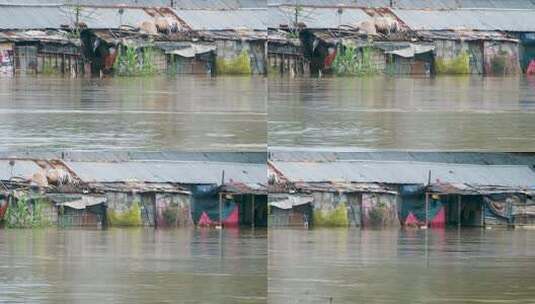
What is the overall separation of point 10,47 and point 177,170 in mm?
877

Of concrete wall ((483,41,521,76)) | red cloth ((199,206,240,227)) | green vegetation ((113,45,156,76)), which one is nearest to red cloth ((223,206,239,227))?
red cloth ((199,206,240,227))

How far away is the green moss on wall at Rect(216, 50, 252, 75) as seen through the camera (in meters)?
6.12

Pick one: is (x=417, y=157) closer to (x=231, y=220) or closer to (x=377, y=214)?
(x=377, y=214)

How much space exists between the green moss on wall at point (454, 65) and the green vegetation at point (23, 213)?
183 centimetres

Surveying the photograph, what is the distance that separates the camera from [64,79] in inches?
237

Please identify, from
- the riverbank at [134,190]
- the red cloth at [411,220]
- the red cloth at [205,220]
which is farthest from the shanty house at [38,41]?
the red cloth at [411,220]

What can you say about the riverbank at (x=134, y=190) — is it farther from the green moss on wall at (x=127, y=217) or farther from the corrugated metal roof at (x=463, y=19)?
the corrugated metal roof at (x=463, y=19)

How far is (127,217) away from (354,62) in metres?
1.20

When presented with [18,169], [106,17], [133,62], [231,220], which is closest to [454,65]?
[231,220]

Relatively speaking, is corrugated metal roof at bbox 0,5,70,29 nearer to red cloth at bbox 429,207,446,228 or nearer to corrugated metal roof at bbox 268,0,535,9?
corrugated metal roof at bbox 268,0,535,9

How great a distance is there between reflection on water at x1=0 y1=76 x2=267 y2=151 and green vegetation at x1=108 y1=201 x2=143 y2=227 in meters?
0.36

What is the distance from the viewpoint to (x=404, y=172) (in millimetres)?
6105

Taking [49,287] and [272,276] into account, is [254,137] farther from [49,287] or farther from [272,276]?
[49,287]

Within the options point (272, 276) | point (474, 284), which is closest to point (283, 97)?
point (272, 276)
